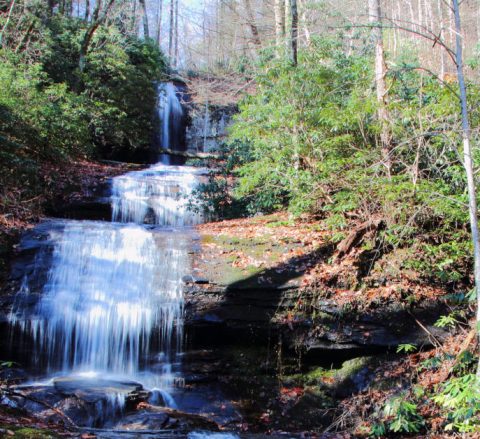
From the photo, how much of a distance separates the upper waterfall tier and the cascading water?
2633 millimetres

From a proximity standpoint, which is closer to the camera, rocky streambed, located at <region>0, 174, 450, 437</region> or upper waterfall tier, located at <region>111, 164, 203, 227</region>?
rocky streambed, located at <region>0, 174, 450, 437</region>

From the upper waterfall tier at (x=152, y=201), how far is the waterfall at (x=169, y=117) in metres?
6.29

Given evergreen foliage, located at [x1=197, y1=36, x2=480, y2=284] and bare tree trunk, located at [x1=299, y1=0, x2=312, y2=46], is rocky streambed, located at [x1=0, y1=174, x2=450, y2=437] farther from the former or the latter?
bare tree trunk, located at [x1=299, y1=0, x2=312, y2=46]

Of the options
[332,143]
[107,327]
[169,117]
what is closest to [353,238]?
[332,143]

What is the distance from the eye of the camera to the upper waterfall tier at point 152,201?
12.9 meters

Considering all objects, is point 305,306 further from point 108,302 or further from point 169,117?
point 169,117

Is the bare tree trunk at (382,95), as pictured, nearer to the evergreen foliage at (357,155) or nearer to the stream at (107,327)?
the evergreen foliage at (357,155)

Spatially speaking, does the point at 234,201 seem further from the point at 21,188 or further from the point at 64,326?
the point at 64,326

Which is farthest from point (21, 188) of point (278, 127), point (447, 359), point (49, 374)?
point (447, 359)

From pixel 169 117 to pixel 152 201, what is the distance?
9.45 m

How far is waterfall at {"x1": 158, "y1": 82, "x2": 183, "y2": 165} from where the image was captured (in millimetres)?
21031

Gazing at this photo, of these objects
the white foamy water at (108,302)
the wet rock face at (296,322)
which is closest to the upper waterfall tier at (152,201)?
the white foamy water at (108,302)

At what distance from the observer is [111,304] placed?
8070 millimetres

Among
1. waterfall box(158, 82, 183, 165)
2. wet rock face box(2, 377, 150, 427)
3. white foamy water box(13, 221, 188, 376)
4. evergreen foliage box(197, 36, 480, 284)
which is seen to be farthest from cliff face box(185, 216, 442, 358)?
waterfall box(158, 82, 183, 165)
